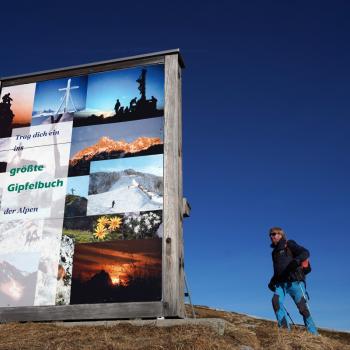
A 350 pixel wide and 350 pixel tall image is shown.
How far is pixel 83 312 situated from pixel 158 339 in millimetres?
2405

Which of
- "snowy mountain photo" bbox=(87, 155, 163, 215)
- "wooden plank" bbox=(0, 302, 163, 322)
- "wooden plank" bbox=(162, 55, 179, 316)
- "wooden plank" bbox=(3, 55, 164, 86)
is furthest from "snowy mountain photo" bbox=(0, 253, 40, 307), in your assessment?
"wooden plank" bbox=(3, 55, 164, 86)

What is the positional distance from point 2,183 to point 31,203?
1.00 metres

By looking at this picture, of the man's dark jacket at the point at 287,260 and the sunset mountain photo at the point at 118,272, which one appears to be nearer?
the man's dark jacket at the point at 287,260

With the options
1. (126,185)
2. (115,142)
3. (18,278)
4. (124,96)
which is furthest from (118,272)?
(124,96)

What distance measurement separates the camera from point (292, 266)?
8633 mm

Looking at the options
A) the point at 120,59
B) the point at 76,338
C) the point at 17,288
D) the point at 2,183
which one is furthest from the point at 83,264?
the point at 120,59

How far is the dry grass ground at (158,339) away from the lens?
6.67 meters

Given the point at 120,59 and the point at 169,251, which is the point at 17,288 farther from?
the point at 120,59

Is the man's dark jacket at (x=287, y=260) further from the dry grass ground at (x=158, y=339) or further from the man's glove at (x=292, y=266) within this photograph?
the dry grass ground at (x=158, y=339)

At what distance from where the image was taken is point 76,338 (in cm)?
726

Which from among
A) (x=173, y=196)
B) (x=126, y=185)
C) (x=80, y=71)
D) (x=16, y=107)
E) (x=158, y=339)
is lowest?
(x=158, y=339)

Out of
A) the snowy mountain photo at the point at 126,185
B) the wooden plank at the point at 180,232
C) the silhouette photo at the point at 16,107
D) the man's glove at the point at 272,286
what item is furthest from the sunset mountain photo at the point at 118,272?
the silhouette photo at the point at 16,107

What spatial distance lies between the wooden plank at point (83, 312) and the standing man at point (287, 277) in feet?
7.27

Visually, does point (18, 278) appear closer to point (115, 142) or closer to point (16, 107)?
point (115, 142)
